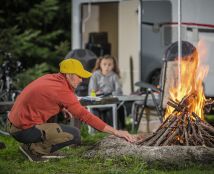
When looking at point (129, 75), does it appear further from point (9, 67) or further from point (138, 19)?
point (9, 67)

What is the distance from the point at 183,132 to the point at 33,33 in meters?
7.59

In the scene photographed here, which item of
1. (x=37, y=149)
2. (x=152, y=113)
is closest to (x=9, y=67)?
(x=152, y=113)

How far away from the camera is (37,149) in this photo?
8.28 meters

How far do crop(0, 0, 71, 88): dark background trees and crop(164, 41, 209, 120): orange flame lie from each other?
17.4 feet

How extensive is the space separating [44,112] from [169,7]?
551 cm

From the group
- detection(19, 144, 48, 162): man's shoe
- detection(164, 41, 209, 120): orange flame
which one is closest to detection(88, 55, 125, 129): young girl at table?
detection(164, 41, 209, 120): orange flame

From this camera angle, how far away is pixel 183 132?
825 cm

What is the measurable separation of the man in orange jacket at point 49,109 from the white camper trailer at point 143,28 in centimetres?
390

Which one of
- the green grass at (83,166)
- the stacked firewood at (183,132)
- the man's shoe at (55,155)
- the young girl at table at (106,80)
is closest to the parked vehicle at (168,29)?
the young girl at table at (106,80)

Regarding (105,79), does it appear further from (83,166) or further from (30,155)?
(83,166)

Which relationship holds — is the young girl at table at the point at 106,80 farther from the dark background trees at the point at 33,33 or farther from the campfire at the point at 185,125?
the dark background trees at the point at 33,33

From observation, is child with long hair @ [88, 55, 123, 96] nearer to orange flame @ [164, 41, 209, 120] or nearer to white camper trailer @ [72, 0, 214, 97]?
white camper trailer @ [72, 0, 214, 97]

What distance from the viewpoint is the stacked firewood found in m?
8.17

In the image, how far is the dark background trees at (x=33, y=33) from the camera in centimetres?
1506
